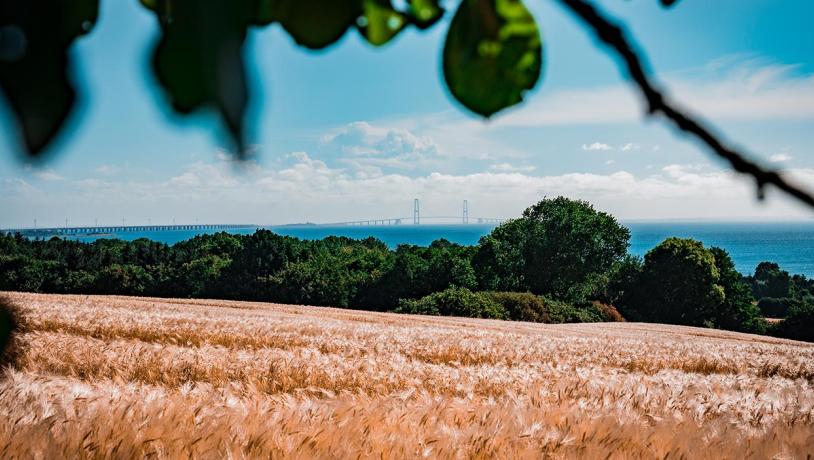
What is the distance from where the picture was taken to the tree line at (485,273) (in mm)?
47188

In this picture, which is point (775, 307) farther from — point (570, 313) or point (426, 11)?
point (426, 11)

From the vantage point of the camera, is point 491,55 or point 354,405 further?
point 354,405

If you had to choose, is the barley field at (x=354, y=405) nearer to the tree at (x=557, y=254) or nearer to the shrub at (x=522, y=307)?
the shrub at (x=522, y=307)

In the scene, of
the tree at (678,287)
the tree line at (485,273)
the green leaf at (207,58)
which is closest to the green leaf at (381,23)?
the green leaf at (207,58)

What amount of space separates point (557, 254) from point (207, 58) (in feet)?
172

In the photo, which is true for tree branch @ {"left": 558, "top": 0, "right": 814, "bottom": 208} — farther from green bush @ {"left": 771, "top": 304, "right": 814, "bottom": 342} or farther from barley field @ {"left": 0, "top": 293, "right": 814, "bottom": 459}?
green bush @ {"left": 771, "top": 304, "right": 814, "bottom": 342}

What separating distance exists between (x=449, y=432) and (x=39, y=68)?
3919 millimetres

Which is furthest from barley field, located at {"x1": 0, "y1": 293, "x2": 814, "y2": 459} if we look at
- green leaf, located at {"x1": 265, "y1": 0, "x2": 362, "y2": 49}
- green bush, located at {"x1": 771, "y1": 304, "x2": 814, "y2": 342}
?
green bush, located at {"x1": 771, "y1": 304, "x2": 814, "y2": 342}

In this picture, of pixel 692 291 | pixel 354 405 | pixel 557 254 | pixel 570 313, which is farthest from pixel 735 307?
pixel 354 405

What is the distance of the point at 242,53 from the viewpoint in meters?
0.44

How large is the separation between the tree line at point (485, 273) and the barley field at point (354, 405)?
1304 inches

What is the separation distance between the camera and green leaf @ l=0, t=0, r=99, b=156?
44cm

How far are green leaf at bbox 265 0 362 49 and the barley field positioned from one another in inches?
21.9

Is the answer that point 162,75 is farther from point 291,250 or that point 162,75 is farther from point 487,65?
point 291,250
